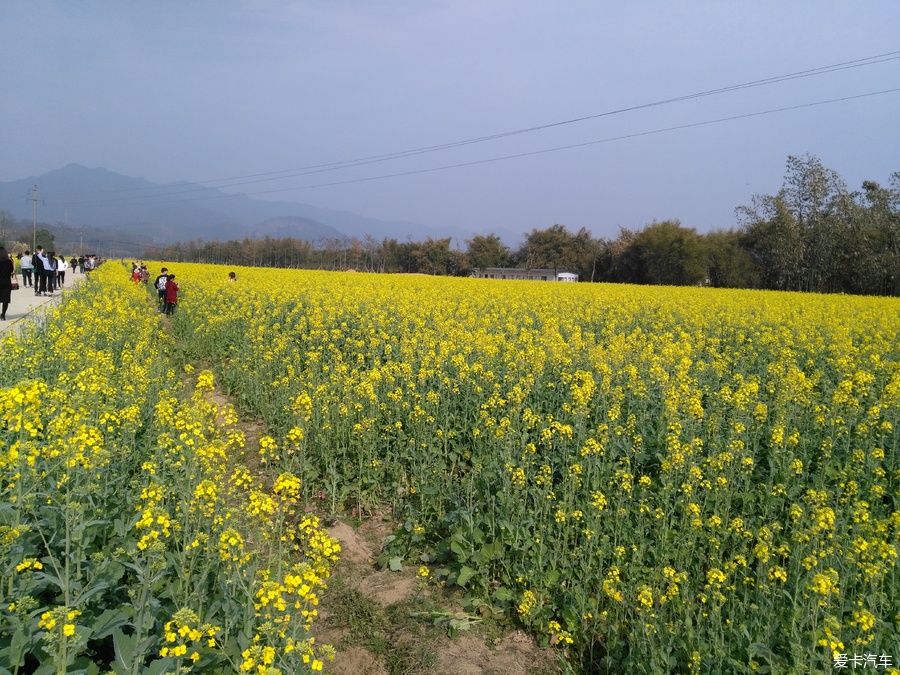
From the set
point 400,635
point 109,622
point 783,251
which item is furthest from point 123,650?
point 783,251

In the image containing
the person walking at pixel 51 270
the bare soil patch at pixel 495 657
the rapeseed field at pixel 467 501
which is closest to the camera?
the rapeseed field at pixel 467 501

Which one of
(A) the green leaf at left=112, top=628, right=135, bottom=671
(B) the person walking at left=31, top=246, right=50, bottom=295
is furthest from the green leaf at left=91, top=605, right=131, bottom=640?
(B) the person walking at left=31, top=246, right=50, bottom=295

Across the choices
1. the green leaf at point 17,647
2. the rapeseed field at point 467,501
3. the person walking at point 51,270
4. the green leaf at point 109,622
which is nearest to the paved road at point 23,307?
the person walking at point 51,270

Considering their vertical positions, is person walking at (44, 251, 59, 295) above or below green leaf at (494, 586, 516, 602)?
above

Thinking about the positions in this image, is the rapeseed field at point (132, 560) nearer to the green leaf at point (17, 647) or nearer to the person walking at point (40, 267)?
the green leaf at point (17, 647)

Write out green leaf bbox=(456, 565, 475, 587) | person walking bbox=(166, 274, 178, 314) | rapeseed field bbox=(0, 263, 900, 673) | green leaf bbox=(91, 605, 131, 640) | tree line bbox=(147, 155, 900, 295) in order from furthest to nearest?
tree line bbox=(147, 155, 900, 295) < person walking bbox=(166, 274, 178, 314) < green leaf bbox=(456, 565, 475, 587) < rapeseed field bbox=(0, 263, 900, 673) < green leaf bbox=(91, 605, 131, 640)

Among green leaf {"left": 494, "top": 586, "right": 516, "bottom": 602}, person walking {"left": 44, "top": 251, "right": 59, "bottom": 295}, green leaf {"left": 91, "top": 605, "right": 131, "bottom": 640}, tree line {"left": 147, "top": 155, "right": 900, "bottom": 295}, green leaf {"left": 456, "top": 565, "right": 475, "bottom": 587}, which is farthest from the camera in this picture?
tree line {"left": 147, "top": 155, "right": 900, "bottom": 295}

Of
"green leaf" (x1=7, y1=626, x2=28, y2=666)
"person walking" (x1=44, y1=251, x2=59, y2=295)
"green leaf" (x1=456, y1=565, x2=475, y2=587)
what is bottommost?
"green leaf" (x1=456, y1=565, x2=475, y2=587)

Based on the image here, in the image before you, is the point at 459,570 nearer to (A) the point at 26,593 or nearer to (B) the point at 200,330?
(A) the point at 26,593

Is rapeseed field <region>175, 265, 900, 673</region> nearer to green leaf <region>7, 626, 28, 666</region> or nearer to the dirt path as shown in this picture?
Answer: the dirt path

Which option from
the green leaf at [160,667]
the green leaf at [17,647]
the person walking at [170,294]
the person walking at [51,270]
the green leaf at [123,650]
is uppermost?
the person walking at [51,270]

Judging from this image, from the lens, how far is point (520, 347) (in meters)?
10.7

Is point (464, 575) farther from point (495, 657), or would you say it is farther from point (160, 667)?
point (160, 667)

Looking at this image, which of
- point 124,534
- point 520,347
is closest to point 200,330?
point 520,347
